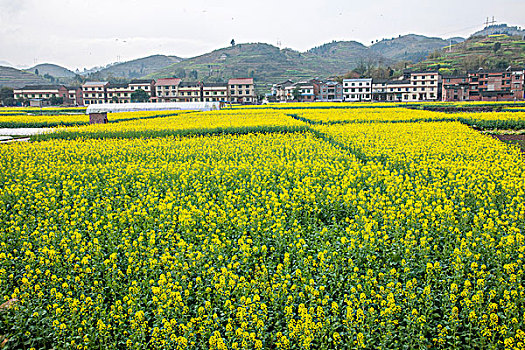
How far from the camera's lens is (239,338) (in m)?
4.83

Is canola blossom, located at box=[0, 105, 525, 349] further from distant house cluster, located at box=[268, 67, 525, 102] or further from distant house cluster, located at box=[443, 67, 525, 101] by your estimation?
distant house cluster, located at box=[443, 67, 525, 101]

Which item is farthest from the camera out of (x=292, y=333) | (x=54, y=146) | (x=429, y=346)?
(x=54, y=146)

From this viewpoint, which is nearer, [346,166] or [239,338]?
[239,338]

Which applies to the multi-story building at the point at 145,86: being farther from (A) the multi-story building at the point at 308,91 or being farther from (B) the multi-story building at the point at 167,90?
(A) the multi-story building at the point at 308,91

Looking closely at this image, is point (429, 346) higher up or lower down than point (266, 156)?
lower down

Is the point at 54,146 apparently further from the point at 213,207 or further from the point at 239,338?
the point at 239,338

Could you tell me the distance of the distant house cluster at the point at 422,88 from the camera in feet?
294

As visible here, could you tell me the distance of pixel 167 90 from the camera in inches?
4107

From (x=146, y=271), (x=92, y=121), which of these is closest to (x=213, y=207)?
(x=146, y=271)

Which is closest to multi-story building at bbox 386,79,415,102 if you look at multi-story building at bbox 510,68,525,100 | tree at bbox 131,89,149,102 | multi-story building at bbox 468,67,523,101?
multi-story building at bbox 468,67,523,101

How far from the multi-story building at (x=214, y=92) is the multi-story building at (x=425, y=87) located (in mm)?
43843

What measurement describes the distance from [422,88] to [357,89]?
48.4ft

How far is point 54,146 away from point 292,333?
1871 cm

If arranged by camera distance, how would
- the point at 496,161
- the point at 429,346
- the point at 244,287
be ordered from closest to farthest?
the point at 429,346 < the point at 244,287 < the point at 496,161
